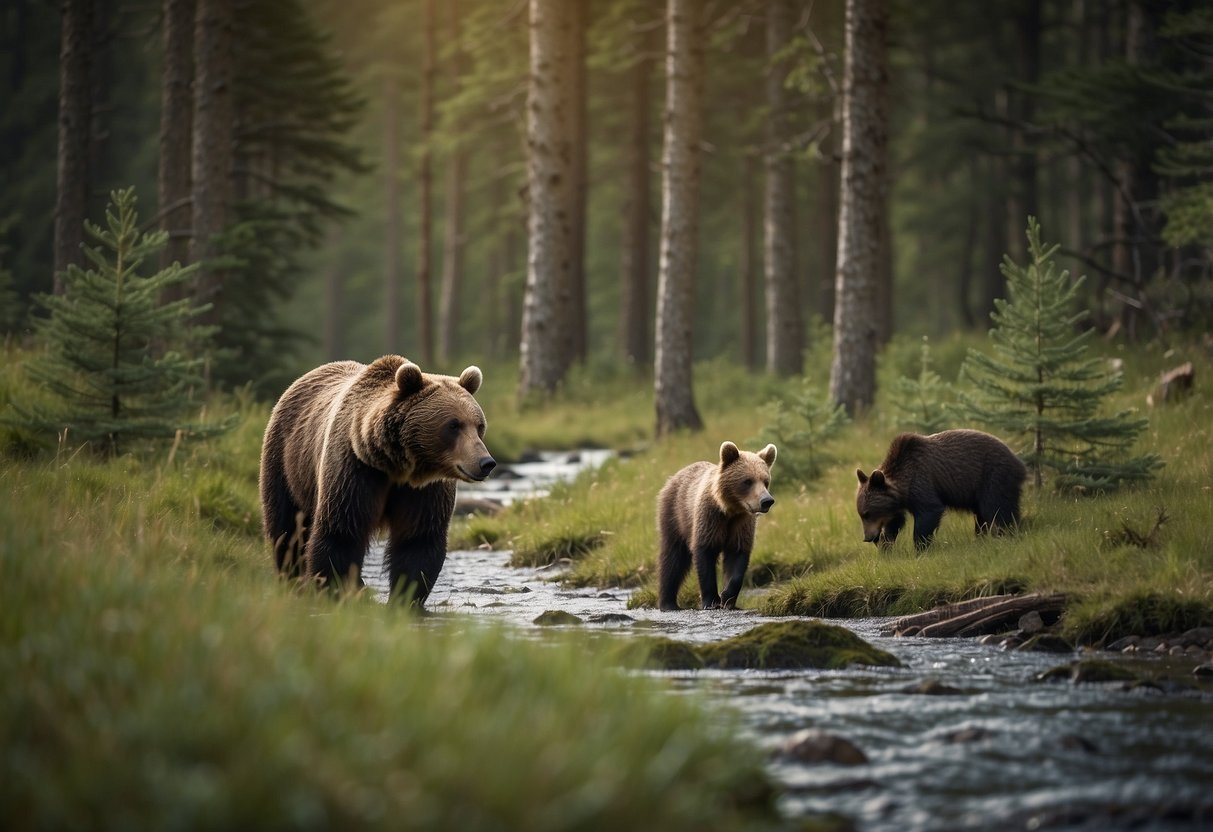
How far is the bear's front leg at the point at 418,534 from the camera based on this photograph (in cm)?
791

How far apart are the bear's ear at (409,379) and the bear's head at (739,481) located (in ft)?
8.37

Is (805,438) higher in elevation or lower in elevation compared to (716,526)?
higher

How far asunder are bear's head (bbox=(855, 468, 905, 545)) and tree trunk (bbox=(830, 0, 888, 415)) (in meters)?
5.40

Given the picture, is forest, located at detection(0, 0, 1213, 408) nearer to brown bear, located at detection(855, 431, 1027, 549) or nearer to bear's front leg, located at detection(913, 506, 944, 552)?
brown bear, located at detection(855, 431, 1027, 549)

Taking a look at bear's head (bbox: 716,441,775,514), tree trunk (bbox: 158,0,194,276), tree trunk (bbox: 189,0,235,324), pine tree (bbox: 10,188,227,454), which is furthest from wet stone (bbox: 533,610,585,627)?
tree trunk (bbox: 158,0,194,276)

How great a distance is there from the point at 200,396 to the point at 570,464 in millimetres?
5915

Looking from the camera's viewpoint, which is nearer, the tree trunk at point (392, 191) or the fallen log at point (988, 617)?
the fallen log at point (988, 617)

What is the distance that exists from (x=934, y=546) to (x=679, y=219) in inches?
364

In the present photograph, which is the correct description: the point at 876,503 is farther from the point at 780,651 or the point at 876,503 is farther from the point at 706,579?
the point at 780,651

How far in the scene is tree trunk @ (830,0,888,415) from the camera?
15016 mm

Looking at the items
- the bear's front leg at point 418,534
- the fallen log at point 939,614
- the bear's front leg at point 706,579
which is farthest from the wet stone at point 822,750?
the bear's front leg at point 706,579

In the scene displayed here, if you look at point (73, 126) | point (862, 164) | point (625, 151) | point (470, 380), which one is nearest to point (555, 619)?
point (470, 380)

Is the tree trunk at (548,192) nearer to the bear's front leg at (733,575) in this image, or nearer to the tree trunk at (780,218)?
the tree trunk at (780,218)

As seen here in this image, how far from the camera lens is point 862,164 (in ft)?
49.4
